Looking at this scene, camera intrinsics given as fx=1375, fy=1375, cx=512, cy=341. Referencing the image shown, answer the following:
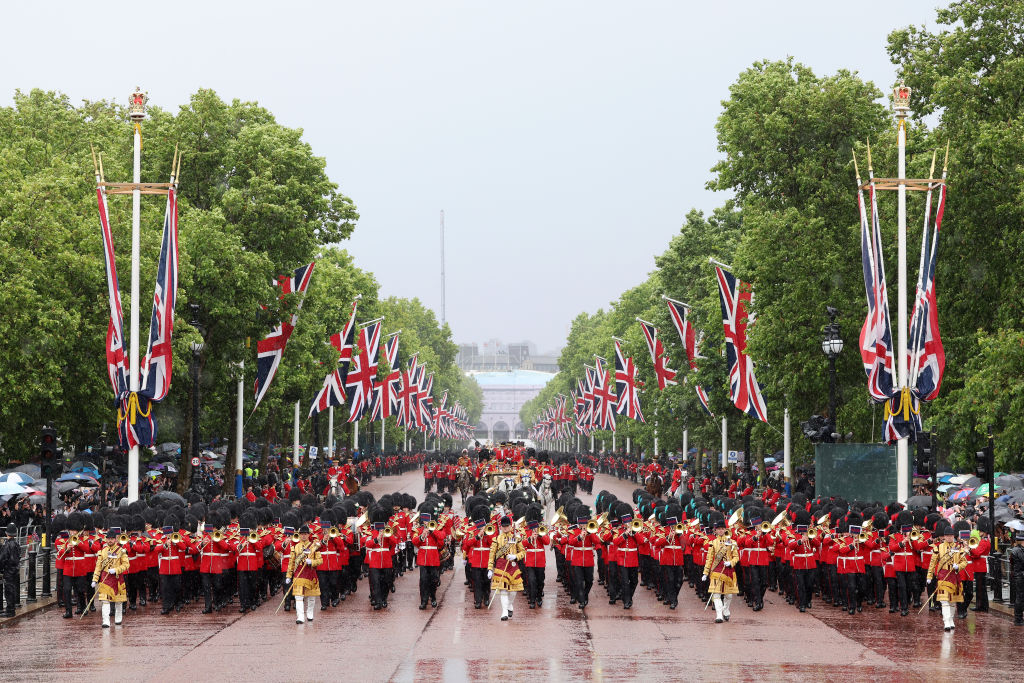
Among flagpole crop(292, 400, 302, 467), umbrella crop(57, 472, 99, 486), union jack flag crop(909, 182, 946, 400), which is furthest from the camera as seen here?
flagpole crop(292, 400, 302, 467)

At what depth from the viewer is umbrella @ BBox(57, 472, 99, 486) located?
37875 mm

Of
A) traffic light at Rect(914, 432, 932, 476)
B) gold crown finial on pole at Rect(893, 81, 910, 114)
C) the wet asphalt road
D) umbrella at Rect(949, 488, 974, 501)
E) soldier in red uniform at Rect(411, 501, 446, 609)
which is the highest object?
gold crown finial on pole at Rect(893, 81, 910, 114)

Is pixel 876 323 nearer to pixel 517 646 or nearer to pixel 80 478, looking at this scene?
pixel 517 646

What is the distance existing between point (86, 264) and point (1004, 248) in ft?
74.1

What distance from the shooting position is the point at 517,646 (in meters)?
18.3

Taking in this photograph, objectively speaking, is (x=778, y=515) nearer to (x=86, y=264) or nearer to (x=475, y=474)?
(x=86, y=264)

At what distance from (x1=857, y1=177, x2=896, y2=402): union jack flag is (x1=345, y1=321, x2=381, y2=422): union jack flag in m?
31.2

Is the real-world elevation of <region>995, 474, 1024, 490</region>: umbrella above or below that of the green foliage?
below

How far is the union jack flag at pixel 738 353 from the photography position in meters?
41.0

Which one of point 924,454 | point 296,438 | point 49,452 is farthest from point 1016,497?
point 296,438

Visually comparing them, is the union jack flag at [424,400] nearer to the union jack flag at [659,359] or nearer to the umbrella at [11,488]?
the union jack flag at [659,359]

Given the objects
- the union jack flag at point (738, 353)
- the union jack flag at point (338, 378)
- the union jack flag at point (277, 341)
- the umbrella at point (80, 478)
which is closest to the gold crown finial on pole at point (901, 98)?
the union jack flag at point (738, 353)

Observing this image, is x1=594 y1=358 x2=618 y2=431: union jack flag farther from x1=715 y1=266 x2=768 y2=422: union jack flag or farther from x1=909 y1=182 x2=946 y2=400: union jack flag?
x1=909 y1=182 x2=946 y2=400: union jack flag

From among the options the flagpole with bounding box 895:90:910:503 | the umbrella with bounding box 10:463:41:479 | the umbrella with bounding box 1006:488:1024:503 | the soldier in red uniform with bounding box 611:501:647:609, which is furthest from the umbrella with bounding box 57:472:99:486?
the umbrella with bounding box 1006:488:1024:503
